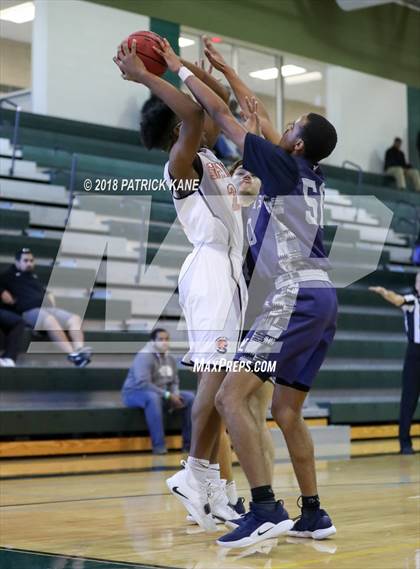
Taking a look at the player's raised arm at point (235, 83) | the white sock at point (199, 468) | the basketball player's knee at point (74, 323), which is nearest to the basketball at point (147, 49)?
the player's raised arm at point (235, 83)

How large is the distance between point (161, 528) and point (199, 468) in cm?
36

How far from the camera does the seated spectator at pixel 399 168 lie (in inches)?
737

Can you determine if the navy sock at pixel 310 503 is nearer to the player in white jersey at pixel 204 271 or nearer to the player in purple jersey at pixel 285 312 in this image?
the player in purple jersey at pixel 285 312

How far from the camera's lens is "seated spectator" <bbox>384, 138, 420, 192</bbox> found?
61.4 ft

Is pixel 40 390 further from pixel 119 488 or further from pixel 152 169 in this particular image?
pixel 152 169

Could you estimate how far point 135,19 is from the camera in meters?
15.3

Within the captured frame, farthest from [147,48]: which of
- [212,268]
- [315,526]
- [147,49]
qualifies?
[315,526]

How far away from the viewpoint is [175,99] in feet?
13.5

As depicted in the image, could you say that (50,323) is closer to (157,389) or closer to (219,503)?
(157,389)

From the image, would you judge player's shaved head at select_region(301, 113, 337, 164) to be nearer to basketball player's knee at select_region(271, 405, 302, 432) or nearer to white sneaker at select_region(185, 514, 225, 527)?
basketball player's knee at select_region(271, 405, 302, 432)

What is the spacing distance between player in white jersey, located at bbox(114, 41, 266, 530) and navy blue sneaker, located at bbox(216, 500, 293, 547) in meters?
0.50

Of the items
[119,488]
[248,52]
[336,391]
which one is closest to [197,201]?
[119,488]

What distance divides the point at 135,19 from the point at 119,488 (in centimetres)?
1007

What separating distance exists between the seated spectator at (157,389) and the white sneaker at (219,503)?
4.91 meters
